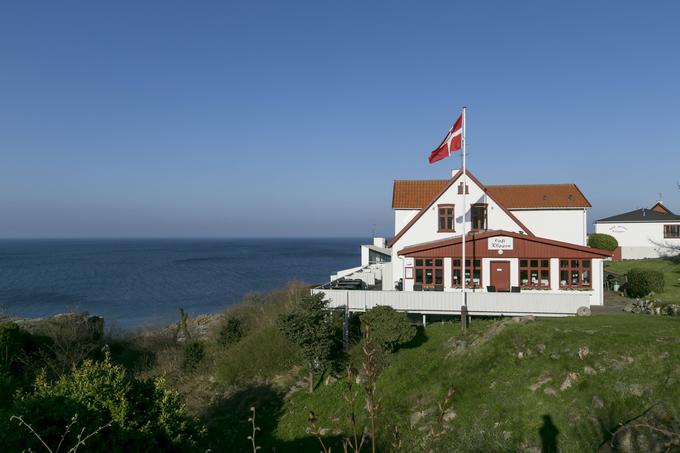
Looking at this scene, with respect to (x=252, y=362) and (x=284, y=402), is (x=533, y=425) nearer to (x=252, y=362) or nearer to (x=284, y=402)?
(x=284, y=402)

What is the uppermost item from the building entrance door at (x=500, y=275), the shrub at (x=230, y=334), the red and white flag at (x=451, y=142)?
the red and white flag at (x=451, y=142)

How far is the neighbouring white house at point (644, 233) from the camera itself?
48594 millimetres

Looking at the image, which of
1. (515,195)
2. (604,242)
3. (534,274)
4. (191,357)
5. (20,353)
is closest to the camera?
(20,353)

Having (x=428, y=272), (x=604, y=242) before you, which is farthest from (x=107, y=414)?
(x=604, y=242)

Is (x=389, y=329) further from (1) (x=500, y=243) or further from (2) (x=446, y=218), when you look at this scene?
(2) (x=446, y=218)

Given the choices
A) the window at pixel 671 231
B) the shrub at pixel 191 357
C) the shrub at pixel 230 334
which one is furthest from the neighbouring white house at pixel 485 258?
the window at pixel 671 231

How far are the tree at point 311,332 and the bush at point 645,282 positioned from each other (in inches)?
743

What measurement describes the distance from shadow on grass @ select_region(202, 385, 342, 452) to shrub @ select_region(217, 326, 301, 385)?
3.22 ft

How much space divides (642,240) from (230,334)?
147 ft

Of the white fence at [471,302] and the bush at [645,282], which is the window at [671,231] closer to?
the bush at [645,282]

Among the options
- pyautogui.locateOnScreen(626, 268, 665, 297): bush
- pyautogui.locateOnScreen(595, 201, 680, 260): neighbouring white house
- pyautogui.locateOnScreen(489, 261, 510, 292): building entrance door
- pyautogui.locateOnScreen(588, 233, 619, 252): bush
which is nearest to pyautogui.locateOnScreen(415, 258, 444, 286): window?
pyautogui.locateOnScreen(489, 261, 510, 292): building entrance door

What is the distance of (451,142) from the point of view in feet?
76.5

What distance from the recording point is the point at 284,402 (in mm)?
20984

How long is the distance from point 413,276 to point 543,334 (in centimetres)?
1049
